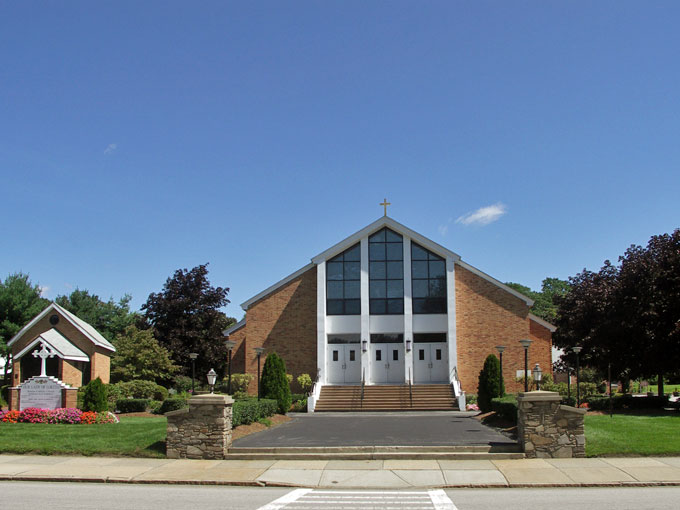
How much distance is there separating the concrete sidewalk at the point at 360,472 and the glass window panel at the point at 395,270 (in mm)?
21199

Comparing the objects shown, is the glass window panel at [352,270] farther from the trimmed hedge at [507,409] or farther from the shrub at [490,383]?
the trimmed hedge at [507,409]

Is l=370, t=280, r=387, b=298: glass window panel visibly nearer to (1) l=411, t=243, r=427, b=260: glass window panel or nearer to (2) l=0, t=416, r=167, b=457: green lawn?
(1) l=411, t=243, r=427, b=260: glass window panel

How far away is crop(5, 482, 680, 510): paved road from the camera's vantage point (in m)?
10.5

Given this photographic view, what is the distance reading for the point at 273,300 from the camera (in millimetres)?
36656

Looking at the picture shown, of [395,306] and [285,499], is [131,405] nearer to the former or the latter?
[395,306]

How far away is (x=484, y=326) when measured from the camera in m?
35.5

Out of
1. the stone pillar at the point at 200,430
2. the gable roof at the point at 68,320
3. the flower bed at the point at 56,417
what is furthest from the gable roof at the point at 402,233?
the stone pillar at the point at 200,430

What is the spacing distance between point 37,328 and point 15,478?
20000 millimetres

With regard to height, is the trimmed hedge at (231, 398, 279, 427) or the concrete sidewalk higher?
the trimmed hedge at (231, 398, 279, 427)

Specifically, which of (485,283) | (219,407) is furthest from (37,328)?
(485,283)

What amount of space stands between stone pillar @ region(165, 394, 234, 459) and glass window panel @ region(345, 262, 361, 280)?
20.6m

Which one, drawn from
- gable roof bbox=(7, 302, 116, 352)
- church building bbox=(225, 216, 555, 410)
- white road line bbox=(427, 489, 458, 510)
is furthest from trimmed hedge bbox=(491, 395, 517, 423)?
gable roof bbox=(7, 302, 116, 352)

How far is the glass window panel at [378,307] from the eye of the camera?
35781 mm

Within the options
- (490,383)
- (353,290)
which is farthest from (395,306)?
(490,383)
